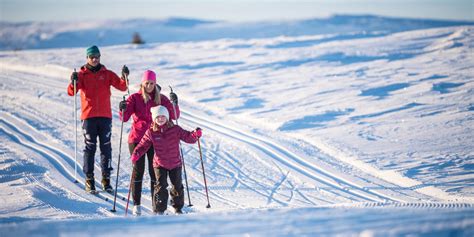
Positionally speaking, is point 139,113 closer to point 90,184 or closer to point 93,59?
Result: point 93,59

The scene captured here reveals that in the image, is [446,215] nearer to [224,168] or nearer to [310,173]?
[310,173]

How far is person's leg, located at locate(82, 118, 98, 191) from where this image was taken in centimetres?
648

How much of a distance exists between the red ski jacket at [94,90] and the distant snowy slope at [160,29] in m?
45.3

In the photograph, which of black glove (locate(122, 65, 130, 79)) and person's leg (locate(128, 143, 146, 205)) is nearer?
person's leg (locate(128, 143, 146, 205))

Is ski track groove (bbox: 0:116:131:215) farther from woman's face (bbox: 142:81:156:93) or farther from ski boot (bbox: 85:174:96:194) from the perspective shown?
woman's face (bbox: 142:81:156:93)

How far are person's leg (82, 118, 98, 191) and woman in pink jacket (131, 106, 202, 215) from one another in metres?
1.28

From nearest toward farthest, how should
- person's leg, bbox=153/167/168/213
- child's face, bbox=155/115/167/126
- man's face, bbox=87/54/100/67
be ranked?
child's face, bbox=155/115/167/126
person's leg, bbox=153/167/168/213
man's face, bbox=87/54/100/67

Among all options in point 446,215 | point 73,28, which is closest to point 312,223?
point 446,215

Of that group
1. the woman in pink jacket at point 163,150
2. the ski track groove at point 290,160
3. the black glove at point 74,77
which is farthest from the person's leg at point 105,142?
the ski track groove at point 290,160

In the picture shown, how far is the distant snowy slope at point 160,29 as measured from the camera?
55.8 meters

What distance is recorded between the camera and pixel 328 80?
45.0ft

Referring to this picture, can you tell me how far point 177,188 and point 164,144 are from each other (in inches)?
21.1

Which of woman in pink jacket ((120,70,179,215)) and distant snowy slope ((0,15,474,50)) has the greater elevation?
distant snowy slope ((0,15,474,50))

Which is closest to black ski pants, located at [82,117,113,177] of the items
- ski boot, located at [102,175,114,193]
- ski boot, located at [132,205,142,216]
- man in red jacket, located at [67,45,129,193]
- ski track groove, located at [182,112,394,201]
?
man in red jacket, located at [67,45,129,193]
